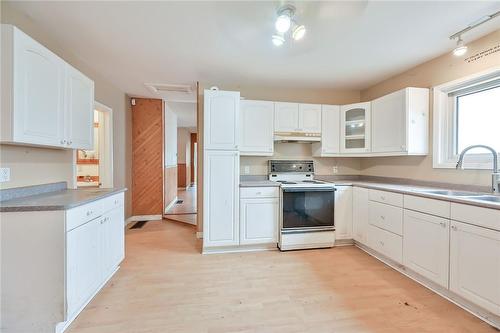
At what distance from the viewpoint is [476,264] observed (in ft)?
5.53

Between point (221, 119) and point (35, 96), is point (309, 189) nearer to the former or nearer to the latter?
point (221, 119)

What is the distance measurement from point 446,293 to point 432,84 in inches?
88.7

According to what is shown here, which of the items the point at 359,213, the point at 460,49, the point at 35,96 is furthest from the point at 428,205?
the point at 35,96

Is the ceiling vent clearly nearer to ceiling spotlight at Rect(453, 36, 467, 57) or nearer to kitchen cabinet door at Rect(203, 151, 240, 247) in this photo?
kitchen cabinet door at Rect(203, 151, 240, 247)

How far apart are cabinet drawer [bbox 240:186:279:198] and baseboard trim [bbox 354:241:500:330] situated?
1478 millimetres

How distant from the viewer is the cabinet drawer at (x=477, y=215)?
158 centimetres

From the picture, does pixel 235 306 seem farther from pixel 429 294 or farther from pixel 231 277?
pixel 429 294

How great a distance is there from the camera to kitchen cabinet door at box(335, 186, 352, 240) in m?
3.17

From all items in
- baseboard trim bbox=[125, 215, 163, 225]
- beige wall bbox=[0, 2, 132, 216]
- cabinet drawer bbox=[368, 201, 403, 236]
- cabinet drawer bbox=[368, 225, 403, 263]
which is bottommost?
baseboard trim bbox=[125, 215, 163, 225]

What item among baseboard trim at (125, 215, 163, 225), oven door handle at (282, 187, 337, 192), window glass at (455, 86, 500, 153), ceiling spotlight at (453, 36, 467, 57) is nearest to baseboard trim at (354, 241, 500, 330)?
oven door handle at (282, 187, 337, 192)

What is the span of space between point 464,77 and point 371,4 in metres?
1.44

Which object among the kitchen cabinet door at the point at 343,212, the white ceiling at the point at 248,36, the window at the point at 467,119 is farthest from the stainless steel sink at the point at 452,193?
the white ceiling at the point at 248,36

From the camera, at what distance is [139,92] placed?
13.1ft

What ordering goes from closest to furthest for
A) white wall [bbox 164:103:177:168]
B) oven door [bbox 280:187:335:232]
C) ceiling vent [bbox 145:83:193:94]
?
oven door [bbox 280:187:335:232] → ceiling vent [bbox 145:83:193:94] → white wall [bbox 164:103:177:168]
